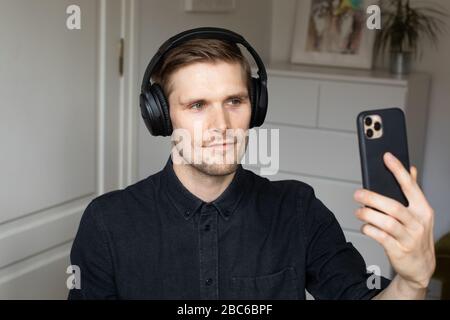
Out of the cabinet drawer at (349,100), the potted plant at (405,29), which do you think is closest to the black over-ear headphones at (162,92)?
the cabinet drawer at (349,100)

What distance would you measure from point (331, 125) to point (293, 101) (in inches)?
7.3

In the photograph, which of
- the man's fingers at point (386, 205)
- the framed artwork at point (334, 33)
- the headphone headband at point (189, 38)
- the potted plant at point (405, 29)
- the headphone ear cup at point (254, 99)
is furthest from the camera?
the framed artwork at point (334, 33)

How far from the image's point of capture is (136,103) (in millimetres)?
2541

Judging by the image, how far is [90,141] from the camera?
7.63 feet

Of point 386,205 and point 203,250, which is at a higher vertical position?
point 386,205

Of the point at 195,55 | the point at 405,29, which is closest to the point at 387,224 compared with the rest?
the point at 195,55

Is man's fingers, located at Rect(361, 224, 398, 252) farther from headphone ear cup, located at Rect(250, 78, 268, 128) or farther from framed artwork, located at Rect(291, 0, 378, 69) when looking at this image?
framed artwork, located at Rect(291, 0, 378, 69)

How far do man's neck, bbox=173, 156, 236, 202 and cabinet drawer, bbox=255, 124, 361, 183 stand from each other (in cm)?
170

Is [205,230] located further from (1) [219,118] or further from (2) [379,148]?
(2) [379,148]

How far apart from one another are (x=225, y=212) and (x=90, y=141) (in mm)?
1074

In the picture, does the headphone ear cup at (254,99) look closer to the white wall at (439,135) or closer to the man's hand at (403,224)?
the man's hand at (403,224)

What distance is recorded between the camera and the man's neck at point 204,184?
1.35 m

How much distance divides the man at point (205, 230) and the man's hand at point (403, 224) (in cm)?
31
